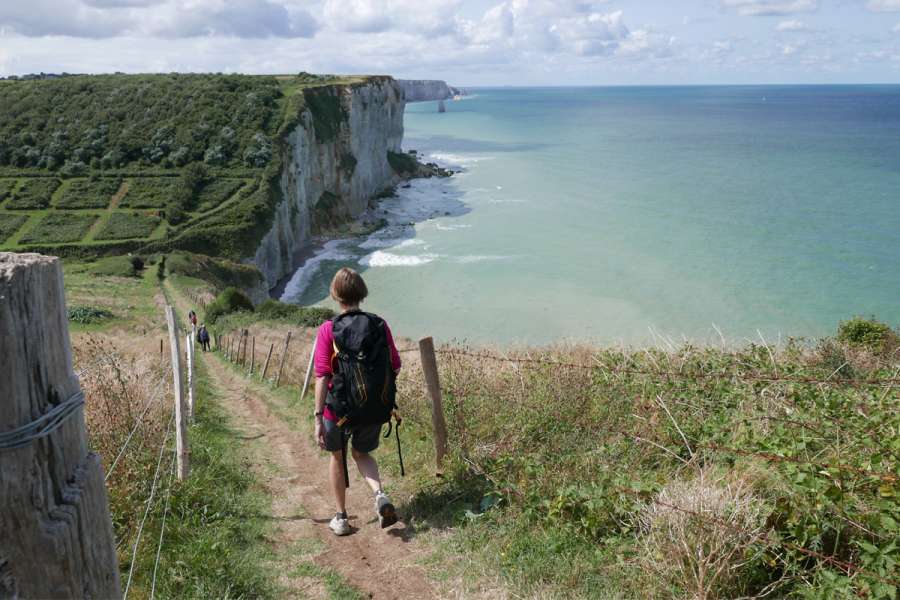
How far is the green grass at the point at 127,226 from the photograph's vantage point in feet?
155

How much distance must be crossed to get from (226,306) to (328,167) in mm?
40642

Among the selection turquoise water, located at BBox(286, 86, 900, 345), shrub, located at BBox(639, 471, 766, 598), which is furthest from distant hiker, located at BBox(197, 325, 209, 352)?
shrub, located at BBox(639, 471, 766, 598)

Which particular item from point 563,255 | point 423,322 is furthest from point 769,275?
point 423,322

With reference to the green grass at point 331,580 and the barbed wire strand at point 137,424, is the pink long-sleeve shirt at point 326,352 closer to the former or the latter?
the green grass at point 331,580

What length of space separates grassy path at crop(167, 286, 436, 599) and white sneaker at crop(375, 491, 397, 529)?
0.11m

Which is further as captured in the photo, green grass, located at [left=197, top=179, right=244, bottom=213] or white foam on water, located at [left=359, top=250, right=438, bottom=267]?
white foam on water, located at [left=359, top=250, right=438, bottom=267]

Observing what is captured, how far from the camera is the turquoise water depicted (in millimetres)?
38844

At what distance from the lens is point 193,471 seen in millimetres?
6195

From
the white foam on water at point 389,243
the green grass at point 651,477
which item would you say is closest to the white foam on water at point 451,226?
the white foam on water at point 389,243

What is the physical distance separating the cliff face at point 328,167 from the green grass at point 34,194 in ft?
60.7

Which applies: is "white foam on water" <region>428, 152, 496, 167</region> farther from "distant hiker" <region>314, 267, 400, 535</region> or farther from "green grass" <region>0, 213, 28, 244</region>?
"distant hiker" <region>314, 267, 400, 535</region>

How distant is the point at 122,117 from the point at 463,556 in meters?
73.6

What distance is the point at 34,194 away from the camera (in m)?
53.1

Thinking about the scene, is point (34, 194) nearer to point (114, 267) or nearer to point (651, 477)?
point (114, 267)
